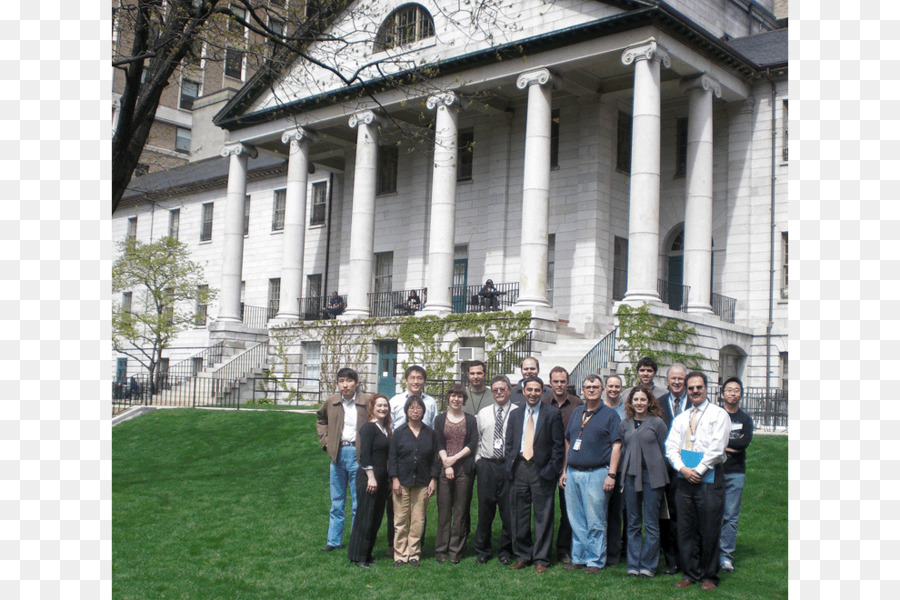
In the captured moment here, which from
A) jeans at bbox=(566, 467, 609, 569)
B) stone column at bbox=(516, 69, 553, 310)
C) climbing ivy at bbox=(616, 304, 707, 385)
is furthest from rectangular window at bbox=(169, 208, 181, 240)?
jeans at bbox=(566, 467, 609, 569)

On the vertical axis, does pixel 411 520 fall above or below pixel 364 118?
below

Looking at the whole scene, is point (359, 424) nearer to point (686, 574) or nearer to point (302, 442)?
point (686, 574)

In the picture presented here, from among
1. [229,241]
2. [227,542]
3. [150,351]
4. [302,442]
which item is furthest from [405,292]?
[227,542]

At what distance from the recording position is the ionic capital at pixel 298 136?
114 ft

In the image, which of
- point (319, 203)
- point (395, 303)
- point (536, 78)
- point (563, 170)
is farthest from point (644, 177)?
point (319, 203)

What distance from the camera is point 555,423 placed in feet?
35.5

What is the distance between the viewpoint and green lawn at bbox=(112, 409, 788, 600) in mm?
9914

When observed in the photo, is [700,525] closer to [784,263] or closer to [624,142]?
[784,263]

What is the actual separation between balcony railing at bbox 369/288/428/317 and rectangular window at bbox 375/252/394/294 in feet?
2.19

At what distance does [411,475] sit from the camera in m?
11.0

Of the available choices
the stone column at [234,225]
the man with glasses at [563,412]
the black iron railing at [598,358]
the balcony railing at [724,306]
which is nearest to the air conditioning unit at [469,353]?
the black iron railing at [598,358]

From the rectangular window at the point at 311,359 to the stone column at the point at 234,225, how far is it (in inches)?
159

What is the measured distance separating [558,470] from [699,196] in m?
18.4

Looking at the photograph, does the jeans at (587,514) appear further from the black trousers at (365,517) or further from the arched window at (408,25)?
the arched window at (408,25)
